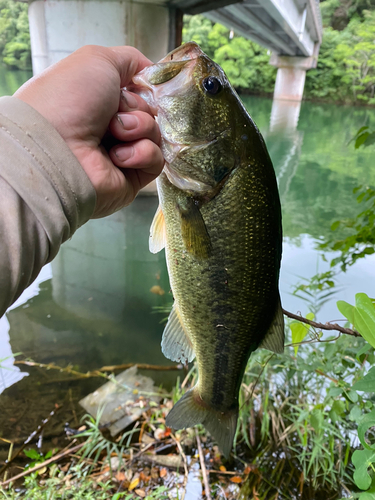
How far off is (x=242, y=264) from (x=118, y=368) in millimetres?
2826

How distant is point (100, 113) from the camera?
1.07 metres

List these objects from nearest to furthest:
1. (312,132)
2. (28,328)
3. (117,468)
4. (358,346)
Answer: (358,346), (117,468), (28,328), (312,132)

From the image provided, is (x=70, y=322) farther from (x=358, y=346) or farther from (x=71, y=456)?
(x=358, y=346)

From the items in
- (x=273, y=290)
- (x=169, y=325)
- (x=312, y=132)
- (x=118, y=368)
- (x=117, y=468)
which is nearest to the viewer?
(x=273, y=290)

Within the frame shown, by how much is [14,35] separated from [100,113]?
574 inches

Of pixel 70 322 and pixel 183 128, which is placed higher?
pixel 183 128

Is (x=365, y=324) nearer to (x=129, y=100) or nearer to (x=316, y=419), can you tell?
(x=129, y=100)

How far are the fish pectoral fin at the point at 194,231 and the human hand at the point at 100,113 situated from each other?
177mm

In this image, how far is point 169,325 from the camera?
1.43 metres

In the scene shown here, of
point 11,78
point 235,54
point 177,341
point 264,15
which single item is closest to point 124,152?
point 177,341

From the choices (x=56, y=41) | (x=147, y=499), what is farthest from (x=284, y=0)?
(x=147, y=499)

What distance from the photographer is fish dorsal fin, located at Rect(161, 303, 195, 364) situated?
4.65 ft

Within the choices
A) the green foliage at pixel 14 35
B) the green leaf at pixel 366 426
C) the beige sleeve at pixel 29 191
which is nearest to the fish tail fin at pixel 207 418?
the green leaf at pixel 366 426

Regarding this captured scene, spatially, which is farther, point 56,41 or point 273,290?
point 56,41
